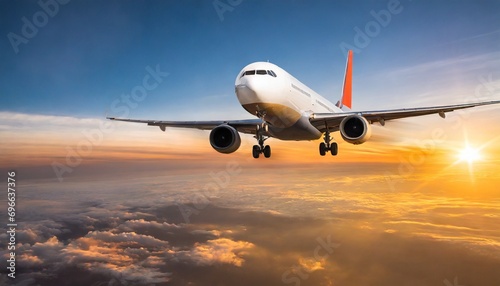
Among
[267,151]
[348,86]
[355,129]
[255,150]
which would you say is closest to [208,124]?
[255,150]

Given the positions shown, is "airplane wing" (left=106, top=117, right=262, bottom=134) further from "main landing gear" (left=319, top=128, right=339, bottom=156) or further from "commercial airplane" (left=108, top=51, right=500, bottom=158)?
"main landing gear" (left=319, top=128, right=339, bottom=156)

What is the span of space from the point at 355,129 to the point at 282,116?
15.1 feet

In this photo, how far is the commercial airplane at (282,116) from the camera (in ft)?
65.6

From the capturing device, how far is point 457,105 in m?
21.4

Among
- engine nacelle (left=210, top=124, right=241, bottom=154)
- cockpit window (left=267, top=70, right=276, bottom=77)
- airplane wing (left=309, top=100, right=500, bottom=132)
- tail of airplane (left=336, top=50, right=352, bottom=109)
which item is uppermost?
tail of airplane (left=336, top=50, right=352, bottom=109)

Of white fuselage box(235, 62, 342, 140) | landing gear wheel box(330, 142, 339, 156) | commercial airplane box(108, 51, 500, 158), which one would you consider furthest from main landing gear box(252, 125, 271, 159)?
landing gear wheel box(330, 142, 339, 156)

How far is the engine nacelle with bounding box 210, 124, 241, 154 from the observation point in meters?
24.8

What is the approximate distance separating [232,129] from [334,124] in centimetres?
711

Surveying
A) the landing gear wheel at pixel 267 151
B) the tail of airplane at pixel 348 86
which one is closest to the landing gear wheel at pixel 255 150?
the landing gear wheel at pixel 267 151

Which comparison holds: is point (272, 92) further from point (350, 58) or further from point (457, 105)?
point (350, 58)

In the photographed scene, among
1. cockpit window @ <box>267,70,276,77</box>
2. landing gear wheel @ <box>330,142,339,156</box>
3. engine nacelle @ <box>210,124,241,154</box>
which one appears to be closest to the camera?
cockpit window @ <box>267,70,276,77</box>

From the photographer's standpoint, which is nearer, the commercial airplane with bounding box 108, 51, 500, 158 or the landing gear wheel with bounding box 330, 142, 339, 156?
the commercial airplane with bounding box 108, 51, 500, 158

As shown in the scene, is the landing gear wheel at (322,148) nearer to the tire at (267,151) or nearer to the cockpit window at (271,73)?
the tire at (267,151)

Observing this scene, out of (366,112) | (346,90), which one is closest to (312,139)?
(366,112)
